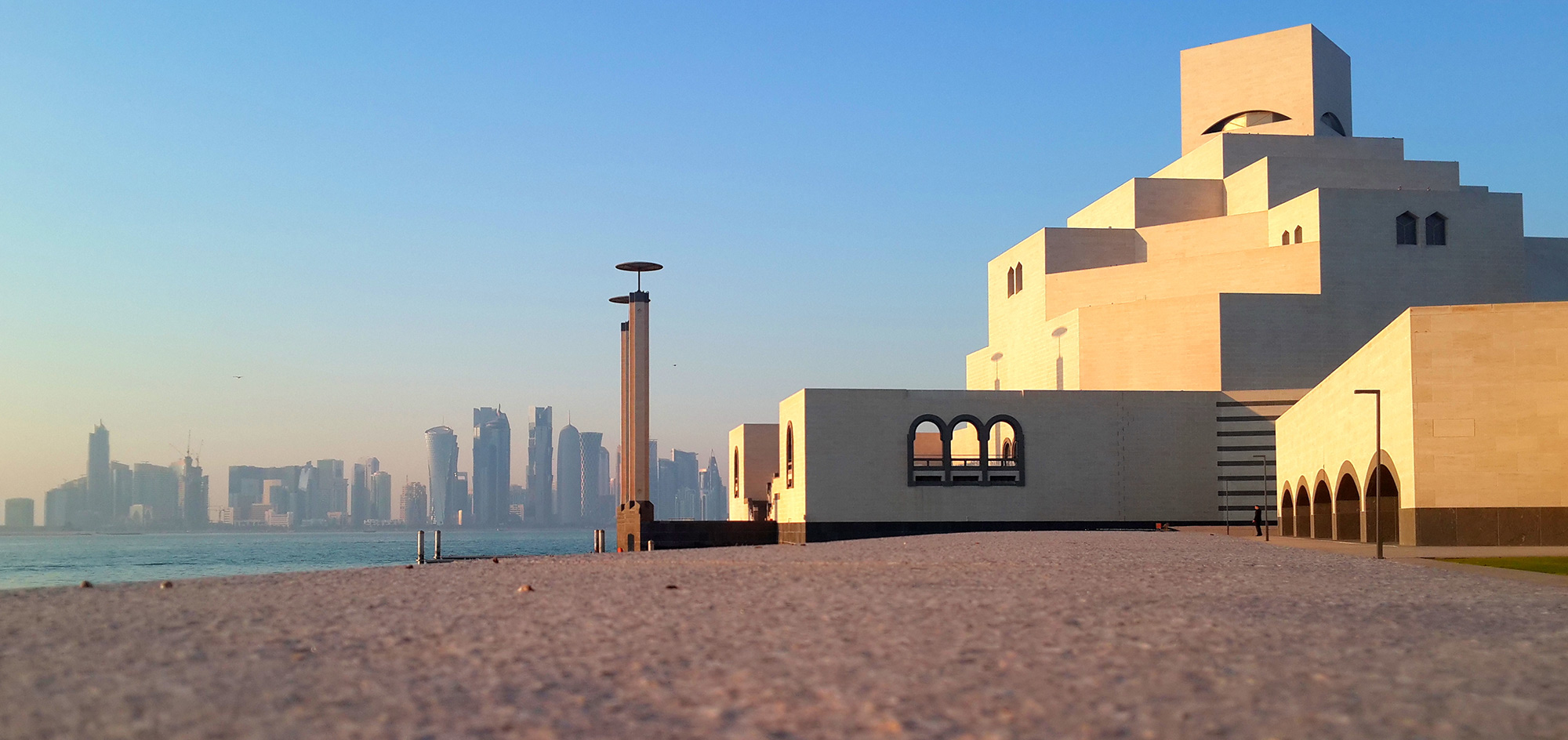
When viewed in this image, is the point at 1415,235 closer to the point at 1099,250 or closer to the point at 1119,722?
the point at 1099,250

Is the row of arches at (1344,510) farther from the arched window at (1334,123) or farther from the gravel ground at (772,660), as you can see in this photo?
the arched window at (1334,123)

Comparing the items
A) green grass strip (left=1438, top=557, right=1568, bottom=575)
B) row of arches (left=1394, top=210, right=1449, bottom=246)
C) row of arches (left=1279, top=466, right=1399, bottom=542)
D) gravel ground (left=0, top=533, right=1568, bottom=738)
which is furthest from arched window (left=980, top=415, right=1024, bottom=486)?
gravel ground (left=0, top=533, right=1568, bottom=738)

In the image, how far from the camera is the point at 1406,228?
5247 centimetres

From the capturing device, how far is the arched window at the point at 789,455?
53.6 m

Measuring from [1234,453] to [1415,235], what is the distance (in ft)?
38.3

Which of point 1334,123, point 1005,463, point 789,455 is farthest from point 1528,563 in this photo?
point 1334,123

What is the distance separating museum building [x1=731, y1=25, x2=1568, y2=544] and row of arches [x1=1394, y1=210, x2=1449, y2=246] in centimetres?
A: 13

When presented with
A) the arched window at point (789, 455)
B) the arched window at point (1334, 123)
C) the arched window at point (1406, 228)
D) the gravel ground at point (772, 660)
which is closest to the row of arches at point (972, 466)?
the arched window at point (789, 455)

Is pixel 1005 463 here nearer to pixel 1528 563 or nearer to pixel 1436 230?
pixel 1436 230

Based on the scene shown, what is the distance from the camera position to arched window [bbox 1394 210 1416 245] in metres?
52.3

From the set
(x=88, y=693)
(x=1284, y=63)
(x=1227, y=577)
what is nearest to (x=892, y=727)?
(x=88, y=693)

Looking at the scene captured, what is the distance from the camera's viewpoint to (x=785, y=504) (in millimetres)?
54875

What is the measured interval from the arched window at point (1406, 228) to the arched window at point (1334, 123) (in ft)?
30.4

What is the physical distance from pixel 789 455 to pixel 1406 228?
26.1m
